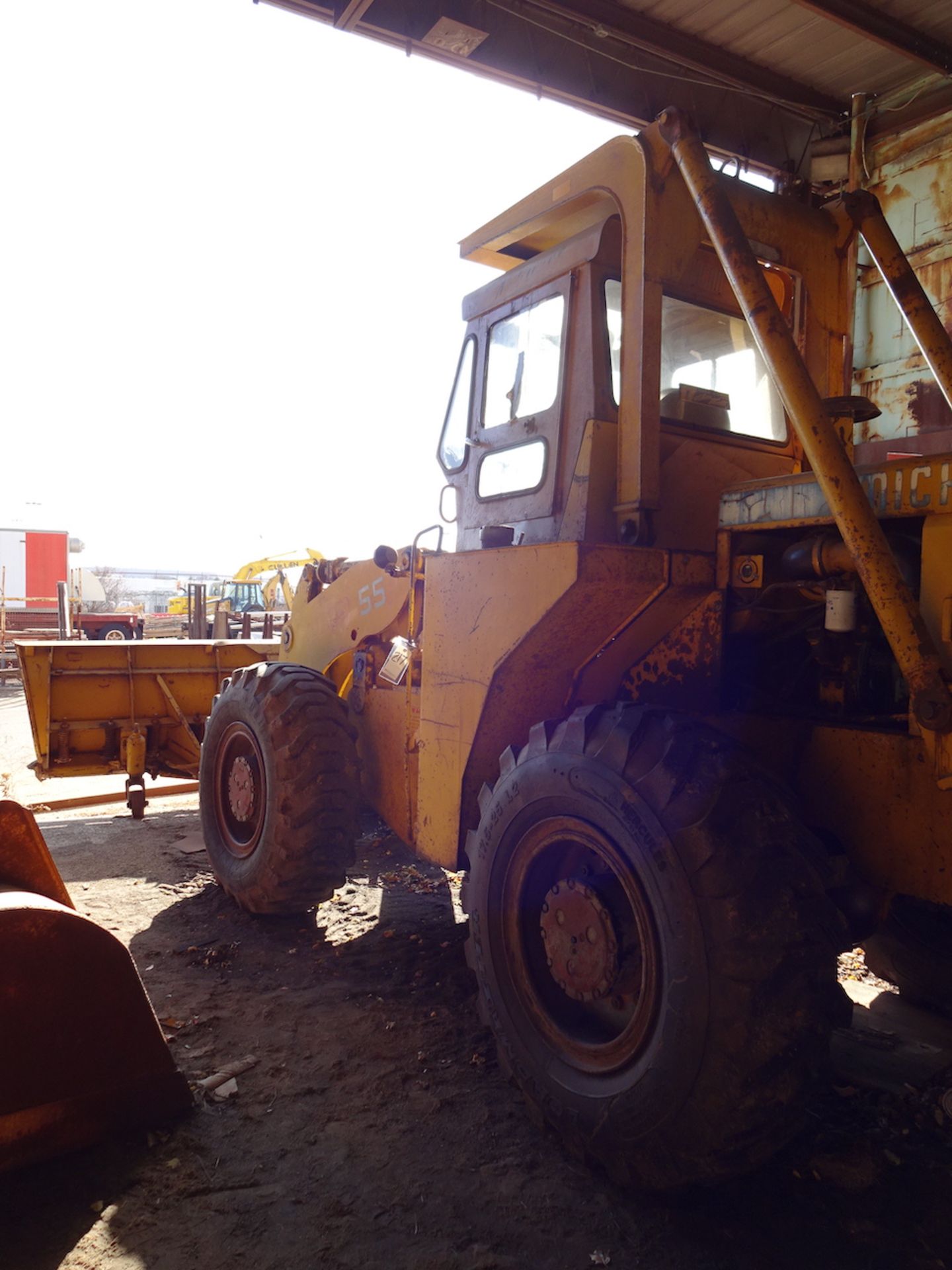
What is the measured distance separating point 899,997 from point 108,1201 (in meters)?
3.33

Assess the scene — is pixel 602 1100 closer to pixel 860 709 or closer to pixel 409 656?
pixel 860 709

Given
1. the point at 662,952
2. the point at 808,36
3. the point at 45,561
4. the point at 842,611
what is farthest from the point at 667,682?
the point at 45,561

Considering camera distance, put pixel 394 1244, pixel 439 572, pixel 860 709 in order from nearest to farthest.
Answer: pixel 394 1244, pixel 860 709, pixel 439 572

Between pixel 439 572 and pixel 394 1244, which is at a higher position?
pixel 439 572

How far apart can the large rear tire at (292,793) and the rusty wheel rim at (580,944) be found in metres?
1.62

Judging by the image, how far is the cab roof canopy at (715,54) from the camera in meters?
5.17

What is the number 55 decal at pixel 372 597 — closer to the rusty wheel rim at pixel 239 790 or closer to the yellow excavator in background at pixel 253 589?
the rusty wheel rim at pixel 239 790

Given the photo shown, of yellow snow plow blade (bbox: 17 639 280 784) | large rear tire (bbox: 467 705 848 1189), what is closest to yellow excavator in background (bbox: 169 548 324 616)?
yellow snow plow blade (bbox: 17 639 280 784)

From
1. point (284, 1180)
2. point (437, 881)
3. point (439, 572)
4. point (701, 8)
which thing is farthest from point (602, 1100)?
point (701, 8)

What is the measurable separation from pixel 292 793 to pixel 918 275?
5.24 metres

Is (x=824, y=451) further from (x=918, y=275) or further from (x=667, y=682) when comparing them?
(x=918, y=275)

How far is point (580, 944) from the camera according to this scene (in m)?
2.74

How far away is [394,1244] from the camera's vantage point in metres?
2.35

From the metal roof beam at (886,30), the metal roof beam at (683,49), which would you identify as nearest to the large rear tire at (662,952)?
the metal roof beam at (683,49)
